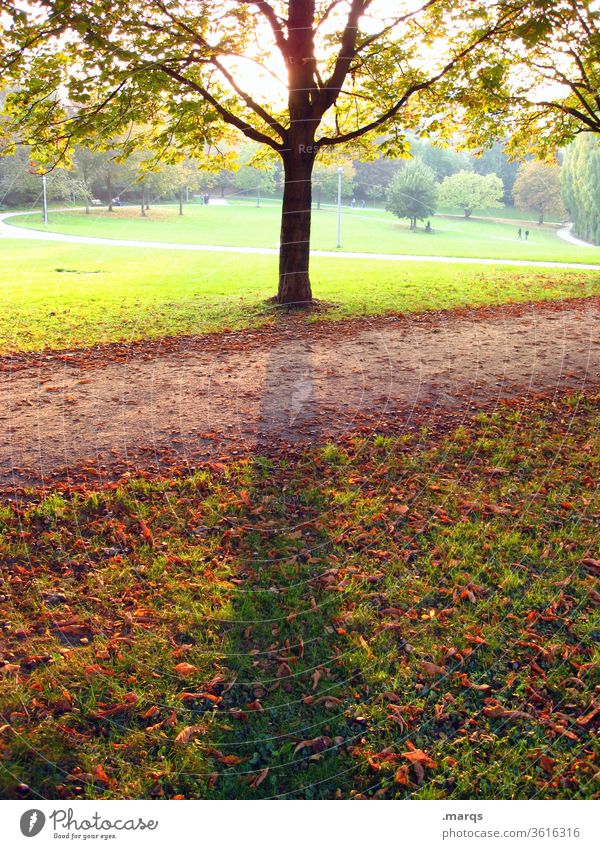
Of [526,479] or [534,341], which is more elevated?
[534,341]

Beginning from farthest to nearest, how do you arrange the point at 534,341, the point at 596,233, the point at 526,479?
the point at 596,233
the point at 534,341
the point at 526,479

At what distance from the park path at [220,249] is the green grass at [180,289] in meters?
0.33

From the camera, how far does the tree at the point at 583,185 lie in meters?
34.8

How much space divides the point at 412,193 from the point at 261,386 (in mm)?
11228

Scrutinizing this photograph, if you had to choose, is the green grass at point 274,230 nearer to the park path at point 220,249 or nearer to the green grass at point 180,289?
the park path at point 220,249

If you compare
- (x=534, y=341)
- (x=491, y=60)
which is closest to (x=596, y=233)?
(x=491, y=60)

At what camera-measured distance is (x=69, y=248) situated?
15758mm

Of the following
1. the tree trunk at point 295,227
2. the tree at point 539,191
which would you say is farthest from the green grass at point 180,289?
the tree at point 539,191

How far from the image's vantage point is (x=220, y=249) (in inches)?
773

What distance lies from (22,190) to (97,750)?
9.06 meters

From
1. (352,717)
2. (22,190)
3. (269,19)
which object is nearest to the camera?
(352,717)

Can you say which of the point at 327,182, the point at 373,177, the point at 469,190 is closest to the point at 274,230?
the point at 327,182

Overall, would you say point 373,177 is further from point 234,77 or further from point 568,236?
point 568,236

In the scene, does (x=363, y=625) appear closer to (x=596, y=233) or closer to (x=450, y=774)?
(x=450, y=774)
